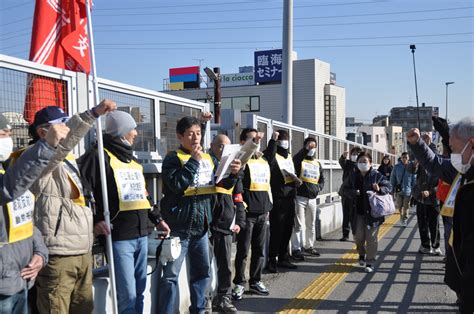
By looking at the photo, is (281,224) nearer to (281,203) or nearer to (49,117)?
(281,203)

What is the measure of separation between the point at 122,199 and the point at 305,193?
488 centimetres

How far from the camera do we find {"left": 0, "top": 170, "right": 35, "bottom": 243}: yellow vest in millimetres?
2758

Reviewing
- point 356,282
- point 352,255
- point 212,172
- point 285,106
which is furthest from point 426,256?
point 212,172

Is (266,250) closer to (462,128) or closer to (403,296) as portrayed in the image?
(403,296)

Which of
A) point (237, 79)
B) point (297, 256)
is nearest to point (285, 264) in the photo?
point (297, 256)

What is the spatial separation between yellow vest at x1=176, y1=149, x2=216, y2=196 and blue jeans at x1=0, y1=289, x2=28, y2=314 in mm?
1909

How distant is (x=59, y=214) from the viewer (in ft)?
10.4

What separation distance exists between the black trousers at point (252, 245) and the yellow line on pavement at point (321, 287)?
24.7 inches

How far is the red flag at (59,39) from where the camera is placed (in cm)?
391

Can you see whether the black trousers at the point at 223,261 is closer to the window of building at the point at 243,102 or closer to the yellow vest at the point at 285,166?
the yellow vest at the point at 285,166

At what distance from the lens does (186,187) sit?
4.32 meters

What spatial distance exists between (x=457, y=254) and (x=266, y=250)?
13.4ft

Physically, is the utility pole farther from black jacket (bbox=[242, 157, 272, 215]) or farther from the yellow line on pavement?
black jacket (bbox=[242, 157, 272, 215])

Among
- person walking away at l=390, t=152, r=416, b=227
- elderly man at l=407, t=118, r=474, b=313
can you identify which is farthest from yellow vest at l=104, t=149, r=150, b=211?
person walking away at l=390, t=152, r=416, b=227
